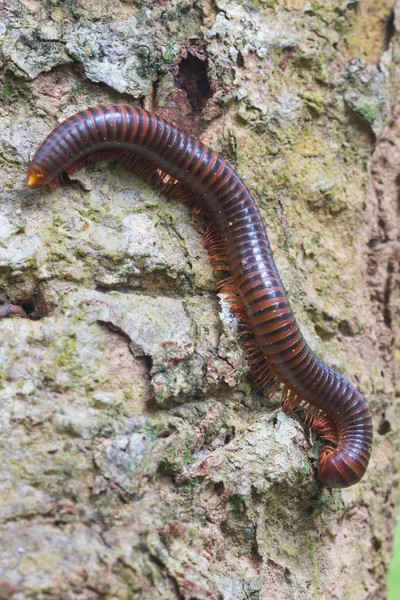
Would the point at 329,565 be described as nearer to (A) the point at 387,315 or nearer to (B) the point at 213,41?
(A) the point at 387,315

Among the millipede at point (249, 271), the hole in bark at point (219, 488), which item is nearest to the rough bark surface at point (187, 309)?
the hole in bark at point (219, 488)

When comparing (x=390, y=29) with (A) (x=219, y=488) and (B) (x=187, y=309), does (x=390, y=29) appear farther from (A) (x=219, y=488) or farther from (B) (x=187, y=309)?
(A) (x=219, y=488)

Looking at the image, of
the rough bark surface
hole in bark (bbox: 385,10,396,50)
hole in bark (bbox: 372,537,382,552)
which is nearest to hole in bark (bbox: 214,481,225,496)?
the rough bark surface

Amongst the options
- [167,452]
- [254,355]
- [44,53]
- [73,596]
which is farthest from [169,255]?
[73,596]

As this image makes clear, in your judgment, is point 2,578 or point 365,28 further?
point 365,28

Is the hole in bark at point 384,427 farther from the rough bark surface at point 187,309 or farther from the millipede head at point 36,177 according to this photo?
the millipede head at point 36,177

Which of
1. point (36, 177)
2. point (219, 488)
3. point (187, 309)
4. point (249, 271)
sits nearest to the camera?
point (219, 488)

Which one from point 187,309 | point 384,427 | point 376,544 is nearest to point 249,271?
point 187,309
